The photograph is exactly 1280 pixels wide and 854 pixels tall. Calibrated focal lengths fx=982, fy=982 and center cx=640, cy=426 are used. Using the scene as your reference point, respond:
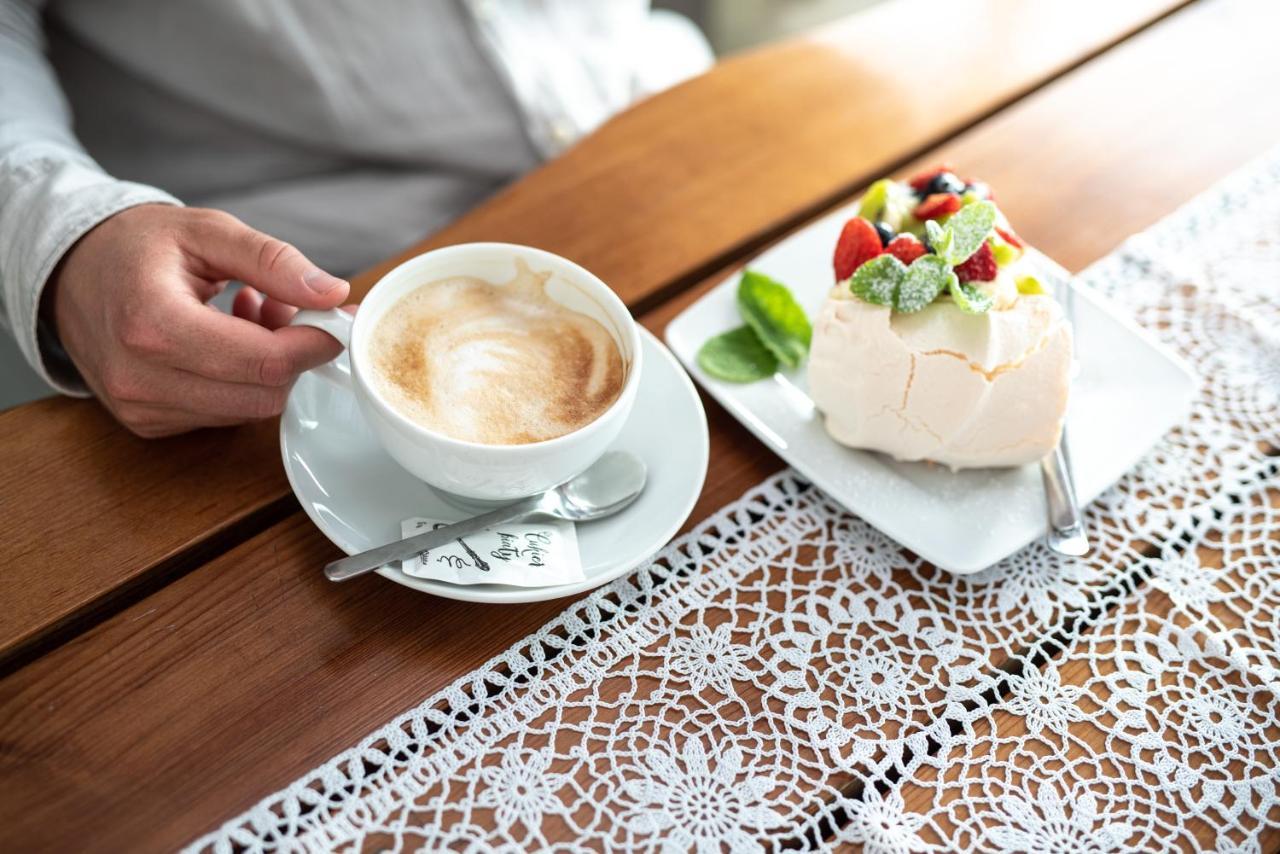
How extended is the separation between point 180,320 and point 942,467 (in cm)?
70

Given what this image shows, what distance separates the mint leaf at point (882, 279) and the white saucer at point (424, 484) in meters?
0.19

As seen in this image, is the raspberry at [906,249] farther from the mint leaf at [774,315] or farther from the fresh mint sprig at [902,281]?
the mint leaf at [774,315]

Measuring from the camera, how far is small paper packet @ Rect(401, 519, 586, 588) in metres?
0.76

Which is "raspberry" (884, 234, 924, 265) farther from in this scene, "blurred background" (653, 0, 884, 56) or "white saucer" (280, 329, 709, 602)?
"blurred background" (653, 0, 884, 56)

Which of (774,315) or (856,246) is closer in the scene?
(856,246)

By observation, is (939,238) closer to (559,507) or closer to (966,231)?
(966,231)

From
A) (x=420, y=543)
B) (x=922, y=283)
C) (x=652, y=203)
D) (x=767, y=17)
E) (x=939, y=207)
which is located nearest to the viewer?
(x=420, y=543)

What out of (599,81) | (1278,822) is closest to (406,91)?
(599,81)

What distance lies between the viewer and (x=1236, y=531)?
937 millimetres

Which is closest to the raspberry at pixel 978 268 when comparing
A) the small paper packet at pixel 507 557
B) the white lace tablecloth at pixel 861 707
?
the white lace tablecloth at pixel 861 707

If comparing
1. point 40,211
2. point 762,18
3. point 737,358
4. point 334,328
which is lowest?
point 762,18

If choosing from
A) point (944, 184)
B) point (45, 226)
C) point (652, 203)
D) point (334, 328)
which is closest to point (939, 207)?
point (944, 184)

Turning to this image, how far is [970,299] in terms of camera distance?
86cm

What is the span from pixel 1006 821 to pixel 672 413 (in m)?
0.43
